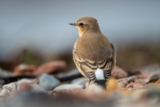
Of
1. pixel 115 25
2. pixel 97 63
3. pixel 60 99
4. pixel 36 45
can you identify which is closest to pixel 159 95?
pixel 60 99

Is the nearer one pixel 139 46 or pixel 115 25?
pixel 115 25

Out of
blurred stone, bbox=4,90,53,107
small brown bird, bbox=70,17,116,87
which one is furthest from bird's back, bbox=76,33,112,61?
blurred stone, bbox=4,90,53,107

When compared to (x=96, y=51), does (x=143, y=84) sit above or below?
A: below

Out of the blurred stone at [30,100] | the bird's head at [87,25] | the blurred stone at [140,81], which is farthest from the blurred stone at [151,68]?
the blurred stone at [30,100]

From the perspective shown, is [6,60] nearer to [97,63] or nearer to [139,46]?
[139,46]

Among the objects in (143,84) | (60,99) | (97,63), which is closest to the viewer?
(60,99)

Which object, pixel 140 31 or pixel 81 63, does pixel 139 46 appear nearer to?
pixel 140 31

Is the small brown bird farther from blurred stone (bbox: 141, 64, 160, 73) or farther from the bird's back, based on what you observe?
blurred stone (bbox: 141, 64, 160, 73)

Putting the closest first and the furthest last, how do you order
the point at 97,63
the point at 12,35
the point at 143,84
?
the point at 97,63 < the point at 143,84 < the point at 12,35
